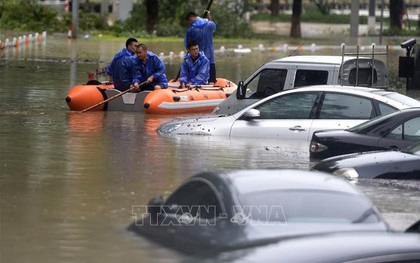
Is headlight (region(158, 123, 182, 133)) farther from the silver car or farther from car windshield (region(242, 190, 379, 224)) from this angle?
car windshield (region(242, 190, 379, 224))

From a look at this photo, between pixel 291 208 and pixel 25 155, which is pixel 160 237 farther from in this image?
pixel 25 155

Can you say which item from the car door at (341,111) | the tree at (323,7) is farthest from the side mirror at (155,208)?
the tree at (323,7)

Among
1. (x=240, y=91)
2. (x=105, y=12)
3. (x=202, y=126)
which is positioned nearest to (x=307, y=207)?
(x=202, y=126)

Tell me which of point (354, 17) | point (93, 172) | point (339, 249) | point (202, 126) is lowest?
point (93, 172)

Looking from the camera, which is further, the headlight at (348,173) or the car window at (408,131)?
the car window at (408,131)

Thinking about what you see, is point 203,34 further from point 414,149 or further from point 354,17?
point 354,17

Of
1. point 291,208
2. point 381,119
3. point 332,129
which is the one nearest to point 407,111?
point 381,119

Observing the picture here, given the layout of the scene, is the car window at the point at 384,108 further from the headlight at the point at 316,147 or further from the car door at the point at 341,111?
the headlight at the point at 316,147

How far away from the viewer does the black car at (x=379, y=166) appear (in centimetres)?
1213

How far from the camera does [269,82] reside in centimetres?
1902

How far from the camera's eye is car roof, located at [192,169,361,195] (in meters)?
7.73

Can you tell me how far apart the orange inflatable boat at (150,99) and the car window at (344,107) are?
6265 millimetres

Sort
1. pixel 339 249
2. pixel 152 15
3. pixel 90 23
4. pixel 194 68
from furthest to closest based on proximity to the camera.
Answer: pixel 90 23, pixel 152 15, pixel 194 68, pixel 339 249

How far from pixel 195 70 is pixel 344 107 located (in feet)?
24.2
